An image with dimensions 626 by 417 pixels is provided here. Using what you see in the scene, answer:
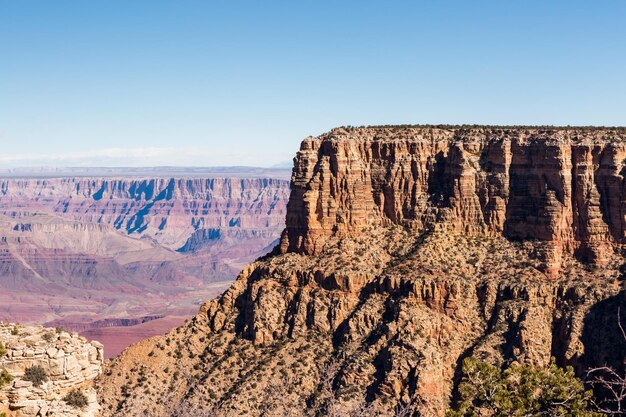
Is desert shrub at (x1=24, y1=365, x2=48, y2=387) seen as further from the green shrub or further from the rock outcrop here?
the green shrub

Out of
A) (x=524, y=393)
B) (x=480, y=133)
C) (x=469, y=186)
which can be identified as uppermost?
(x=480, y=133)

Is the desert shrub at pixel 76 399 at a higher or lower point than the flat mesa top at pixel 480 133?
lower

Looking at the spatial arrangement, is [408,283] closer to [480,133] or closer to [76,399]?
[480,133]

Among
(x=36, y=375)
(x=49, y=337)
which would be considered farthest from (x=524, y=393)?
(x=49, y=337)

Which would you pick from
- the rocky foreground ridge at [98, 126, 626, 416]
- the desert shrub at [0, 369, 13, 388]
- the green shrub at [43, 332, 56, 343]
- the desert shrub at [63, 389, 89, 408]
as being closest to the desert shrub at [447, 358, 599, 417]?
the desert shrub at [63, 389, 89, 408]

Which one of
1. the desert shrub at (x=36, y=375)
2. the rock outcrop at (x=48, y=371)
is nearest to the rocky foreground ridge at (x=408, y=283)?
the rock outcrop at (x=48, y=371)

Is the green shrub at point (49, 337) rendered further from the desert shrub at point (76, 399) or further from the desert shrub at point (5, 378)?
the desert shrub at point (5, 378)
